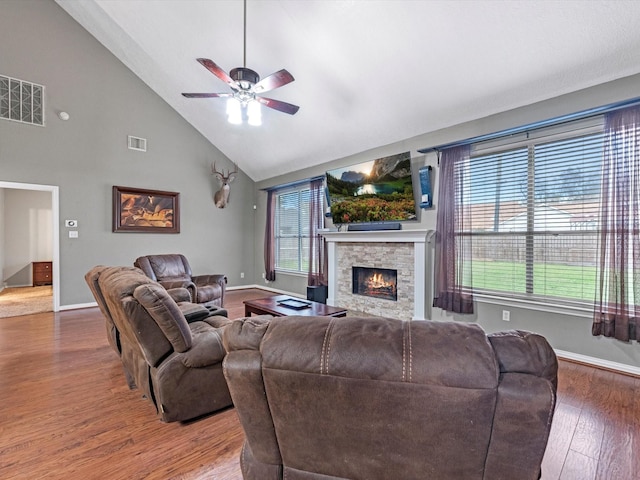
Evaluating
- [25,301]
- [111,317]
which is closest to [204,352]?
[111,317]

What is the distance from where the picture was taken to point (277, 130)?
18.1ft

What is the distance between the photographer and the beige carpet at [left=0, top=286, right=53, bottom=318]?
16.0 feet

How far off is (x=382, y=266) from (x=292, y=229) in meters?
2.56

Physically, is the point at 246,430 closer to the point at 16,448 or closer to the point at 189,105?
the point at 16,448

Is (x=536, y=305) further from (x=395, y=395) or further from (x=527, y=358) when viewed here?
(x=395, y=395)

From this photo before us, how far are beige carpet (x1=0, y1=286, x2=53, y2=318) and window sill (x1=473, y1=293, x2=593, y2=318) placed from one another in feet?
21.2

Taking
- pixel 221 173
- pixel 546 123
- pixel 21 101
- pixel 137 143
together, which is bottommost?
pixel 546 123

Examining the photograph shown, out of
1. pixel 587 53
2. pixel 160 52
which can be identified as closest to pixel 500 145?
pixel 587 53

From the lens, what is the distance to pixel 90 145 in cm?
519

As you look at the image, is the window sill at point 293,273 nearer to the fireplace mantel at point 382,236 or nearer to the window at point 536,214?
the fireplace mantel at point 382,236

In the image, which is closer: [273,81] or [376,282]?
[273,81]

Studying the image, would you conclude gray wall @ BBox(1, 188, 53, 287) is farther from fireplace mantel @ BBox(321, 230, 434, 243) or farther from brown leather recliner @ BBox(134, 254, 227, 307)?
fireplace mantel @ BBox(321, 230, 434, 243)

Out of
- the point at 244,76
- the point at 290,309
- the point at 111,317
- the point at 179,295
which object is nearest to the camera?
the point at 111,317

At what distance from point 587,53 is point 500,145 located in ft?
3.34
